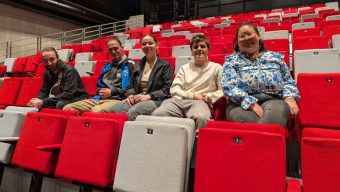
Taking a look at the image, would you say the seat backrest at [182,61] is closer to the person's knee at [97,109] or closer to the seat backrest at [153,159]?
the person's knee at [97,109]

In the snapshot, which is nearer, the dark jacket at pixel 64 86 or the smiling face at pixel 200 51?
the smiling face at pixel 200 51

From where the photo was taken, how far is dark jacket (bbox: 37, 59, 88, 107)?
58.1 inches

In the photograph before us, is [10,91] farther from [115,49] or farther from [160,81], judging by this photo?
[160,81]

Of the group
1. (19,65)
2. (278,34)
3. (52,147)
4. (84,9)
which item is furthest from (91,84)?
(84,9)

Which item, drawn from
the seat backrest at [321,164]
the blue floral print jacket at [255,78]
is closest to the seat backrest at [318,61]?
the blue floral print jacket at [255,78]

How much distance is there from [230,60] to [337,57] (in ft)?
1.94

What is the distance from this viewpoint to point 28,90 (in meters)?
1.76

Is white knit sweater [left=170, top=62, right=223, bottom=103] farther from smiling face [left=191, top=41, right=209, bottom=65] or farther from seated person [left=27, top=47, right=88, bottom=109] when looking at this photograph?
seated person [left=27, top=47, right=88, bottom=109]

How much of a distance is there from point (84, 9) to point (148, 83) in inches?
223

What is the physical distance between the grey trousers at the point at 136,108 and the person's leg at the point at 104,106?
36 millimetres

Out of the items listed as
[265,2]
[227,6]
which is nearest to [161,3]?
[227,6]

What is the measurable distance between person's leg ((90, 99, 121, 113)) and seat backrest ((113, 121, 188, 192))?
0.53 metres

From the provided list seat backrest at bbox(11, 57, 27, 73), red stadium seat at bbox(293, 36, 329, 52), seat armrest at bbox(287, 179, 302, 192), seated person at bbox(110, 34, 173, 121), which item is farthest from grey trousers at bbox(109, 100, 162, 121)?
seat backrest at bbox(11, 57, 27, 73)

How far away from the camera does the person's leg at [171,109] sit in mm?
1098
